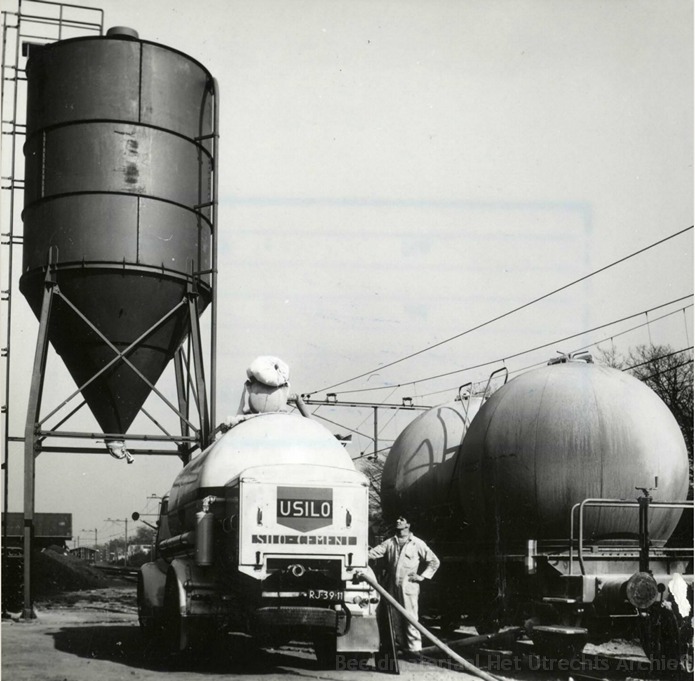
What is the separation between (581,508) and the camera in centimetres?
1003

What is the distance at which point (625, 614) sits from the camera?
10000 mm

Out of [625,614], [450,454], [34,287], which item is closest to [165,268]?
[34,287]

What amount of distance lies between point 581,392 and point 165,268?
640cm

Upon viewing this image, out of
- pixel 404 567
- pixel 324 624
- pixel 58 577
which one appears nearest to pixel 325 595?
pixel 324 624

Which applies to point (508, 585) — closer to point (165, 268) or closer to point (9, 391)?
point (165, 268)

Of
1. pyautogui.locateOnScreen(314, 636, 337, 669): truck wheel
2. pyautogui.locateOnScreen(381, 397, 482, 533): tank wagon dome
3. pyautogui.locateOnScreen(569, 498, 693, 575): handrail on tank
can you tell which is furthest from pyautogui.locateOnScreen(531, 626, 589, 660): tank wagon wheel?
pyautogui.locateOnScreen(381, 397, 482, 533): tank wagon dome

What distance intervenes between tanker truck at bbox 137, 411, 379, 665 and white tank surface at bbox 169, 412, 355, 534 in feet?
0.04

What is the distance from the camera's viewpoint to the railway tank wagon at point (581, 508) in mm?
Result: 10039

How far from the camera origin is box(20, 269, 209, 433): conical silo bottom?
547 inches

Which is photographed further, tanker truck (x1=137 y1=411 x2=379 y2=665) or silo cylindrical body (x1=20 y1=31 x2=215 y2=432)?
silo cylindrical body (x1=20 y1=31 x2=215 y2=432)

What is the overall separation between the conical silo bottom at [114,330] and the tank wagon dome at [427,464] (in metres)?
3.87

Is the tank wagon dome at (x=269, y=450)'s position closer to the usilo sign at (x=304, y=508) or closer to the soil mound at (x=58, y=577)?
the usilo sign at (x=304, y=508)

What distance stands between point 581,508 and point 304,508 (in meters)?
2.97

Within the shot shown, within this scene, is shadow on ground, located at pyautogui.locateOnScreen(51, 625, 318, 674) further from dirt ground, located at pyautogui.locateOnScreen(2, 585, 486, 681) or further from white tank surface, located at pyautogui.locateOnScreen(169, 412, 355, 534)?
white tank surface, located at pyautogui.locateOnScreen(169, 412, 355, 534)
